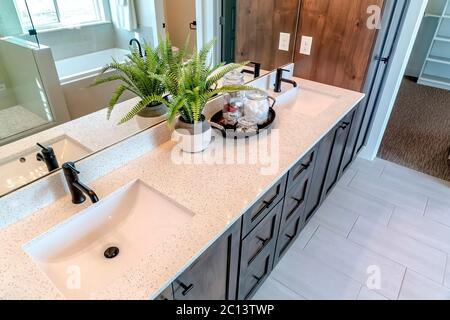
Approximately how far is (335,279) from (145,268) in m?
1.38

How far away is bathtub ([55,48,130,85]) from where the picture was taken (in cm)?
103

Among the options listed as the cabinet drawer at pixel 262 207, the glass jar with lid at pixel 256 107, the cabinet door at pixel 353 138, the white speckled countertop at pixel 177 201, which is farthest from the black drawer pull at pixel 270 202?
the cabinet door at pixel 353 138

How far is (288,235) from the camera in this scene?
6.02ft

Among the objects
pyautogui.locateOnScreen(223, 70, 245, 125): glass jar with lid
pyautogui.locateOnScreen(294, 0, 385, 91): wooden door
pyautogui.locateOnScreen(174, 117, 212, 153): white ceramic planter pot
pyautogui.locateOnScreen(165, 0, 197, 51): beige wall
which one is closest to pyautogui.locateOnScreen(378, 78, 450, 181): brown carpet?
pyautogui.locateOnScreen(294, 0, 385, 91): wooden door

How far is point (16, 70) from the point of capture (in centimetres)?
91

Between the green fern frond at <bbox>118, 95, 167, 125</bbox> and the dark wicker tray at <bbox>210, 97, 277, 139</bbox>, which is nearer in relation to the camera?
the green fern frond at <bbox>118, 95, 167, 125</bbox>

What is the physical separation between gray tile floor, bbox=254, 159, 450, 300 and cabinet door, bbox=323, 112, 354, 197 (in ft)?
0.66

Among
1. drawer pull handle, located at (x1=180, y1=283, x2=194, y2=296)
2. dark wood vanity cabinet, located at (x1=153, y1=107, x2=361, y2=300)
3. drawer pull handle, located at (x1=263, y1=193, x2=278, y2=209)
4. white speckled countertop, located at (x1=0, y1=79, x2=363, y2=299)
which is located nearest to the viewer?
white speckled countertop, located at (x1=0, y1=79, x2=363, y2=299)

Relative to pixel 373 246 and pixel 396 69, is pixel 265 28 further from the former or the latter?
pixel 373 246

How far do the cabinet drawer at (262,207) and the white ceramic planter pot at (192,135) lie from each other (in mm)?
387

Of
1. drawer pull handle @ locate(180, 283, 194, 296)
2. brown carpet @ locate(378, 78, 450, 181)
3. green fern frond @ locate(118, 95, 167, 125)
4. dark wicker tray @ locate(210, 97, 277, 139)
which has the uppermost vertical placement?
green fern frond @ locate(118, 95, 167, 125)

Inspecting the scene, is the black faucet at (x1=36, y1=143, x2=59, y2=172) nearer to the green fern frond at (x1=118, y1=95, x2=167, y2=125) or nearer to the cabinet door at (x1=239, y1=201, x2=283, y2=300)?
the green fern frond at (x1=118, y1=95, x2=167, y2=125)

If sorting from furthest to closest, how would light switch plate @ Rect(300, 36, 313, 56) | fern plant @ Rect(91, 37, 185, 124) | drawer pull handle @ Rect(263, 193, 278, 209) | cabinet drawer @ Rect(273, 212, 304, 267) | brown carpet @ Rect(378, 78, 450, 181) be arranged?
brown carpet @ Rect(378, 78, 450, 181), light switch plate @ Rect(300, 36, 313, 56), cabinet drawer @ Rect(273, 212, 304, 267), drawer pull handle @ Rect(263, 193, 278, 209), fern plant @ Rect(91, 37, 185, 124)

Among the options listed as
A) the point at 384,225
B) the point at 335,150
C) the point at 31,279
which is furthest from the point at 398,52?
the point at 31,279
